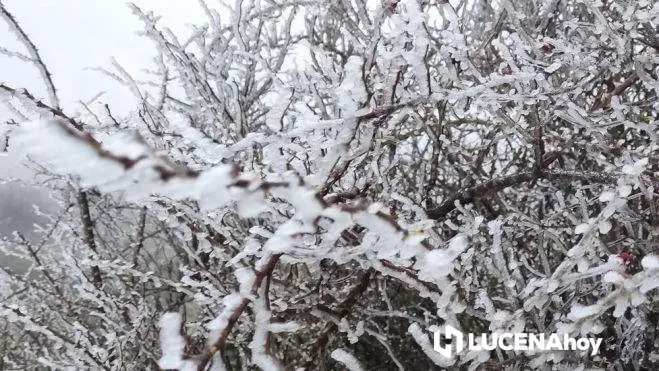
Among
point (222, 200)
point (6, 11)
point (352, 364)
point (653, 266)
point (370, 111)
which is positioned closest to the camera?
point (222, 200)

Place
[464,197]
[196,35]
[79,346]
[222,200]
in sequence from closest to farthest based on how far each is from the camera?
[222,200] → [464,197] → [79,346] → [196,35]

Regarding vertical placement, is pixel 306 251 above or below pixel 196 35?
below

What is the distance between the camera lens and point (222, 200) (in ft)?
2.29

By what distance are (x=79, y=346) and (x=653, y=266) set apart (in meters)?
2.80

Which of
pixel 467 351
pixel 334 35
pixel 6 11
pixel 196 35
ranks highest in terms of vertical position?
pixel 334 35

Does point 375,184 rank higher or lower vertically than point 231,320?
higher

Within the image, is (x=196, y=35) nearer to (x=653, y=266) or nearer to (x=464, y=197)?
(x=464, y=197)

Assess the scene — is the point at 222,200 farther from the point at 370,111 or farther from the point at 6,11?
the point at 6,11

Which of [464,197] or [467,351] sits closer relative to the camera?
[467,351]

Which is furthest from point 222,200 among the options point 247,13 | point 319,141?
point 247,13

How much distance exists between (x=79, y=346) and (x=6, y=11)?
175 centimetres

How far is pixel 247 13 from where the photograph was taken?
3.43 metres

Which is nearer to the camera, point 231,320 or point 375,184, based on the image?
point 231,320

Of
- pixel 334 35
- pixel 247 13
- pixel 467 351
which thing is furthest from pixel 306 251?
pixel 334 35
